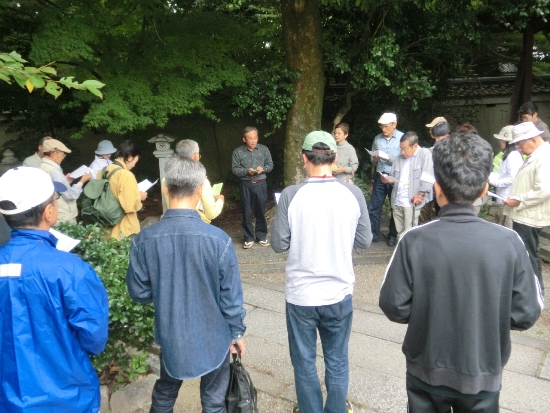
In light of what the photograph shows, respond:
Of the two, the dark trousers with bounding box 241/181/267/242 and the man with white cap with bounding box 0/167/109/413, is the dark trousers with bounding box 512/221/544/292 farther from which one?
the man with white cap with bounding box 0/167/109/413

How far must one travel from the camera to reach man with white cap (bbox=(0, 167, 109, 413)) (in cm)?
217

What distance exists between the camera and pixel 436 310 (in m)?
2.08

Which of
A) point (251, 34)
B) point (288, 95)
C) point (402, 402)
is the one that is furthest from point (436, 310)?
point (251, 34)

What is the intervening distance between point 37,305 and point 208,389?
105cm

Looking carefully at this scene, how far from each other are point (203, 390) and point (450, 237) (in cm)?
163

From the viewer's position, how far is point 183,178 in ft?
8.12

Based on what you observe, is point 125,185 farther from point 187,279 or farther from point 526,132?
point 526,132

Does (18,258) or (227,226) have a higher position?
(18,258)

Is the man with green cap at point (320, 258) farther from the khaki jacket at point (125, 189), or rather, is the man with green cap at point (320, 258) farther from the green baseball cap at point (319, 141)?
the khaki jacket at point (125, 189)

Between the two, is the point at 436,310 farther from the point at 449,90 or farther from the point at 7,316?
the point at 449,90

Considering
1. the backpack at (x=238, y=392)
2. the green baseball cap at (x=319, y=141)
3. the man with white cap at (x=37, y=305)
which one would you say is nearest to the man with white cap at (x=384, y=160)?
the green baseball cap at (x=319, y=141)

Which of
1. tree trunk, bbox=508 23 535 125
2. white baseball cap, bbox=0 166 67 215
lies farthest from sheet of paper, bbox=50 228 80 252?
tree trunk, bbox=508 23 535 125

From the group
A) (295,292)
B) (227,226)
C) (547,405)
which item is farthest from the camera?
(227,226)

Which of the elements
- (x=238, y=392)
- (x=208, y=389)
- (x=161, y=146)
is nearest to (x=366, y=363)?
(x=238, y=392)
